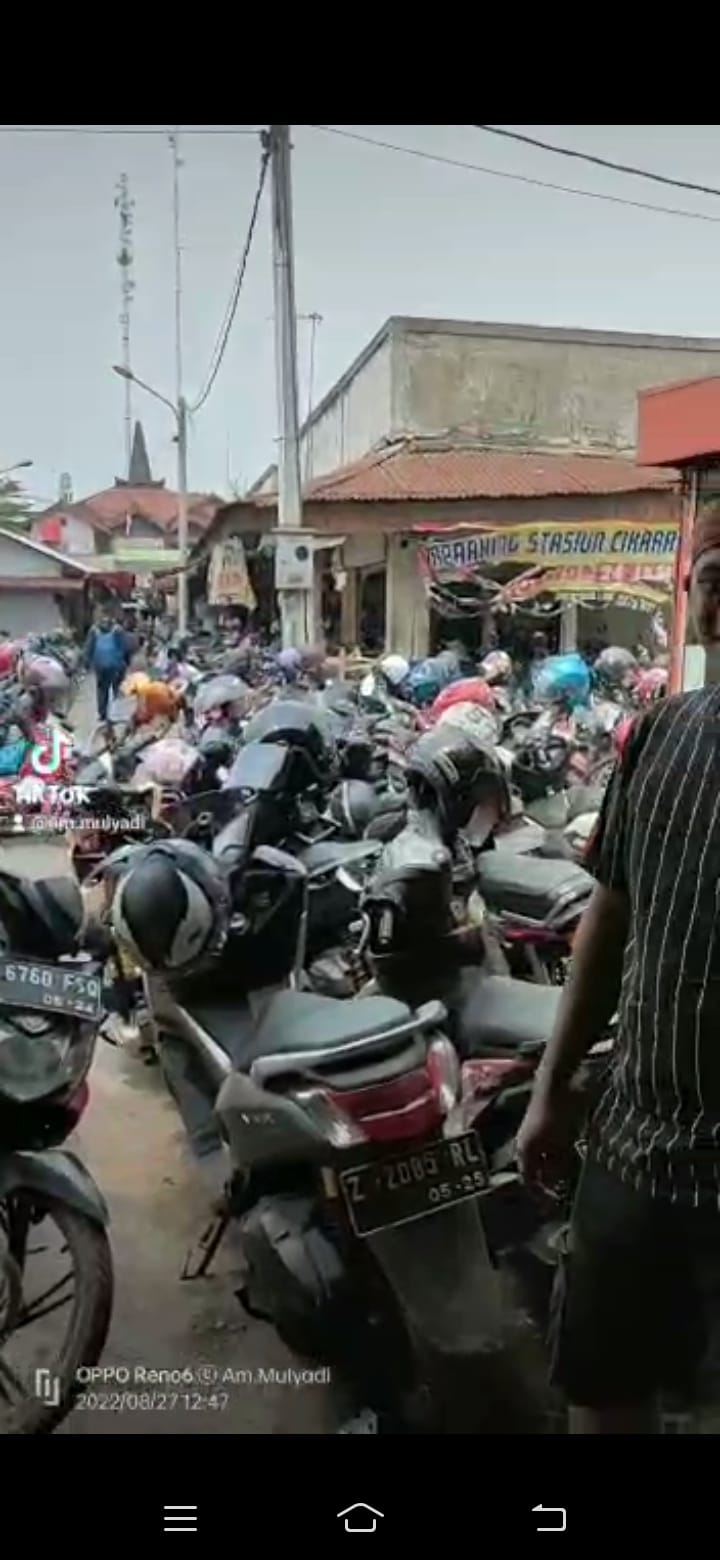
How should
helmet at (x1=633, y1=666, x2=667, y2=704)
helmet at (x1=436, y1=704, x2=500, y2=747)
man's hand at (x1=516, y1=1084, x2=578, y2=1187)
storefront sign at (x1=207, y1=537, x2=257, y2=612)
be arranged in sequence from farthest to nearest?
helmet at (x1=436, y1=704, x2=500, y2=747) → storefront sign at (x1=207, y1=537, x2=257, y2=612) → helmet at (x1=633, y1=666, x2=667, y2=704) → man's hand at (x1=516, y1=1084, x2=578, y2=1187)

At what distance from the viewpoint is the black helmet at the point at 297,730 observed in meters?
2.35

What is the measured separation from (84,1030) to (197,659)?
0.96m

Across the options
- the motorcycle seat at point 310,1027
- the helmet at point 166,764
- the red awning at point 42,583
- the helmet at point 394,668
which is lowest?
the motorcycle seat at point 310,1027

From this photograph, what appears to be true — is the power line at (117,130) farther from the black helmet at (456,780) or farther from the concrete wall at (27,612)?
the black helmet at (456,780)

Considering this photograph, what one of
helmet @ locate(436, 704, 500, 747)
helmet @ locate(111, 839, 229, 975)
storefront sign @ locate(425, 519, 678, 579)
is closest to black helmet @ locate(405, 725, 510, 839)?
helmet @ locate(436, 704, 500, 747)

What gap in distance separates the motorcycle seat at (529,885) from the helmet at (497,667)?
416 millimetres

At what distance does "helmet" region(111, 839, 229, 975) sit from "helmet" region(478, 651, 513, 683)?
0.74 metres

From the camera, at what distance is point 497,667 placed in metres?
2.48

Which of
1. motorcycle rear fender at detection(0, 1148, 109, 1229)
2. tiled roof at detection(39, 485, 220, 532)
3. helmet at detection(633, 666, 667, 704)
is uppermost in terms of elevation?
tiled roof at detection(39, 485, 220, 532)

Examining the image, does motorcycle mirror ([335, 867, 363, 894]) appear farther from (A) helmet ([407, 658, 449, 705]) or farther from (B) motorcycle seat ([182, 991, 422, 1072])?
(A) helmet ([407, 658, 449, 705])

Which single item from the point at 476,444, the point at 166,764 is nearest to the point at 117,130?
the point at 476,444

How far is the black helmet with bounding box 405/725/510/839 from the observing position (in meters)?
2.16

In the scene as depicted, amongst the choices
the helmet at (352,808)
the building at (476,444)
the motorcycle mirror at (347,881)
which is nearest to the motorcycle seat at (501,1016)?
the motorcycle mirror at (347,881)
